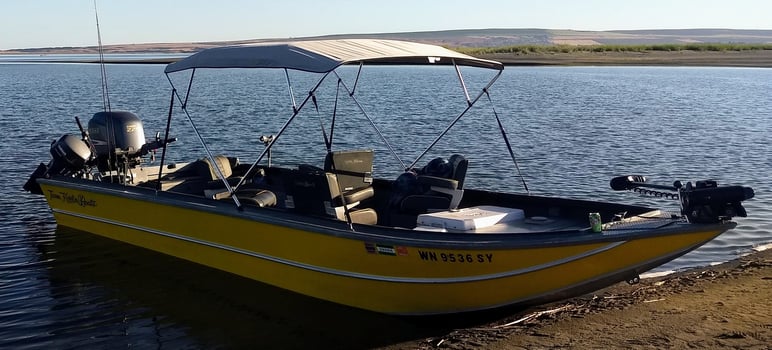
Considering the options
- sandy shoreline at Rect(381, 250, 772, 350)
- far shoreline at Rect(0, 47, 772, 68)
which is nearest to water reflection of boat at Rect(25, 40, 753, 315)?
sandy shoreline at Rect(381, 250, 772, 350)

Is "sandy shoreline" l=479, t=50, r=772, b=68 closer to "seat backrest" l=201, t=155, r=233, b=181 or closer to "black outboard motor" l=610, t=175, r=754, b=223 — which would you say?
"seat backrest" l=201, t=155, r=233, b=181

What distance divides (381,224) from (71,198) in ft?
16.3

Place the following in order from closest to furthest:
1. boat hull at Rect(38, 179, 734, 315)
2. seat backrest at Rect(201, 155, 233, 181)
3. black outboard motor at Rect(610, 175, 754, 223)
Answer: black outboard motor at Rect(610, 175, 754, 223) < boat hull at Rect(38, 179, 734, 315) < seat backrest at Rect(201, 155, 233, 181)

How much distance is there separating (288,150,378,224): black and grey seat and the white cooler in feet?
2.85

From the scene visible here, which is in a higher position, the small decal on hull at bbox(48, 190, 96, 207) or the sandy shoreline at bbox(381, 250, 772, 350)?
the small decal on hull at bbox(48, 190, 96, 207)

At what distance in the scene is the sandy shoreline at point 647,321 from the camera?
6.43m

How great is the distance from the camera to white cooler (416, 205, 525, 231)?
7.82 m

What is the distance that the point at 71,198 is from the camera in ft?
36.6

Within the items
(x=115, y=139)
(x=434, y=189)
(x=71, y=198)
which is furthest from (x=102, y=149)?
(x=434, y=189)

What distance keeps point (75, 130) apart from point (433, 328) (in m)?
18.1

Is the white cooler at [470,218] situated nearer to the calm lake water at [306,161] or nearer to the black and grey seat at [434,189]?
the black and grey seat at [434,189]

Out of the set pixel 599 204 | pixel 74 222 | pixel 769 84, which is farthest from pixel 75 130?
pixel 769 84

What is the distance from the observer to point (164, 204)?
9.33m

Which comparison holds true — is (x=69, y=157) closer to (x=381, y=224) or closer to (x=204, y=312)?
(x=204, y=312)
